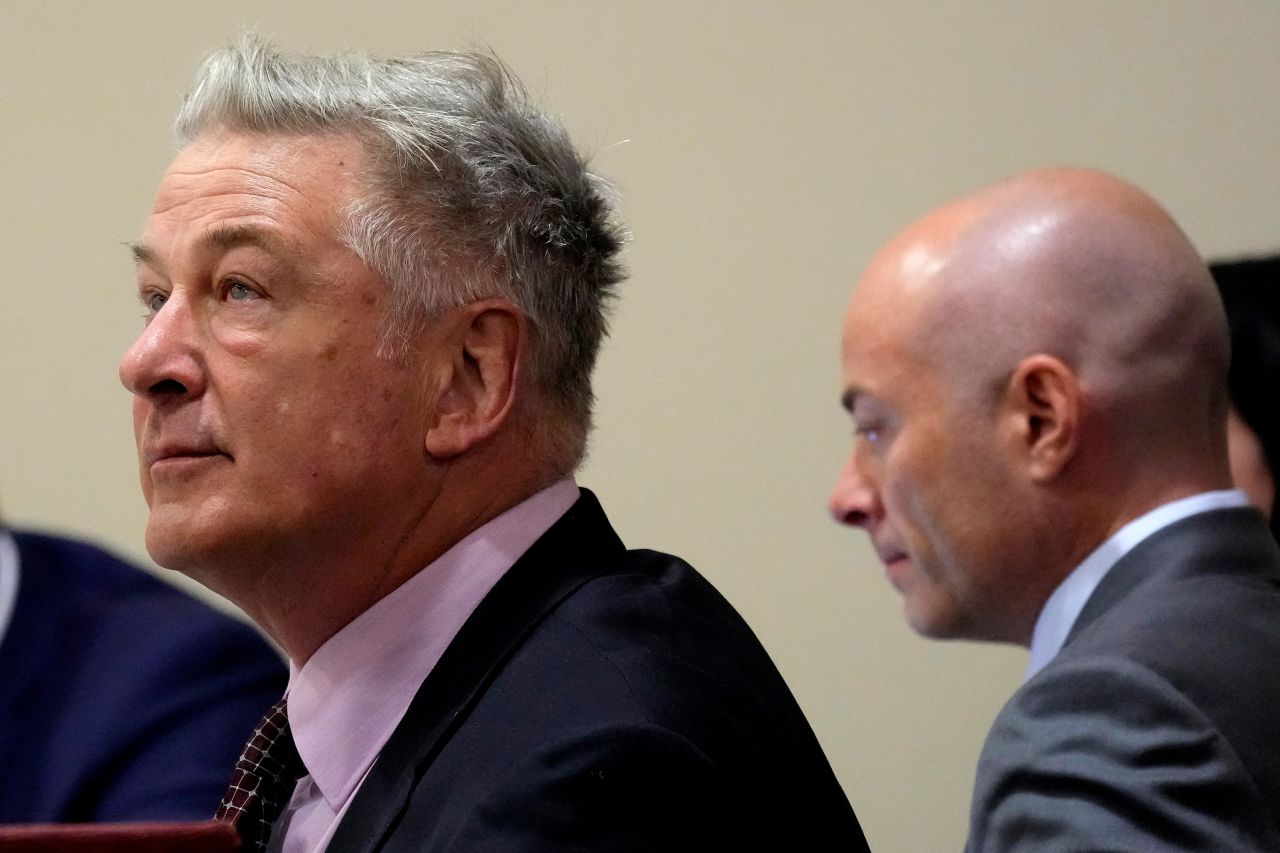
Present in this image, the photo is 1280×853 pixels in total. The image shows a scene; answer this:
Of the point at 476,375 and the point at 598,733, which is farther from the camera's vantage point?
the point at 476,375

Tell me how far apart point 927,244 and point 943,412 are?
168 mm

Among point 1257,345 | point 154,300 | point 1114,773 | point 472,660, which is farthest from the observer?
point 1257,345

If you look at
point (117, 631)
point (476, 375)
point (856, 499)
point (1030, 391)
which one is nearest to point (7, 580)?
point (117, 631)

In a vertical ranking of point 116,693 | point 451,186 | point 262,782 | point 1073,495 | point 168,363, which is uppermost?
point 451,186

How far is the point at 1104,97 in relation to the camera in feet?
9.43

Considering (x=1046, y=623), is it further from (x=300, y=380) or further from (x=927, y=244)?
(x=300, y=380)

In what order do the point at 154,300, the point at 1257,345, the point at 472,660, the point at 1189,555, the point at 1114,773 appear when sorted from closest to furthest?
1. the point at 1114,773
2. the point at 1189,555
3. the point at 472,660
4. the point at 154,300
5. the point at 1257,345

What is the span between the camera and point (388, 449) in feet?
4.86

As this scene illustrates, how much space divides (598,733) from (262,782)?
17.0 inches

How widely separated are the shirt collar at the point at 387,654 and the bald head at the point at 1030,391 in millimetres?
327

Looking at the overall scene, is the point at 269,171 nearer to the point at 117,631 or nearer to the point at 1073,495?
the point at 117,631

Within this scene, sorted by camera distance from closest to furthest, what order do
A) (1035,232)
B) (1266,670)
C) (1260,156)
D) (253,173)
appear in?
(1266,670) < (1035,232) < (253,173) < (1260,156)

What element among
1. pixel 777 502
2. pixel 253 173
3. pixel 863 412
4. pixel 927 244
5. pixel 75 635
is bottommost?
pixel 777 502

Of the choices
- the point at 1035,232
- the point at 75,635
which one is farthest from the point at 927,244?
the point at 75,635
